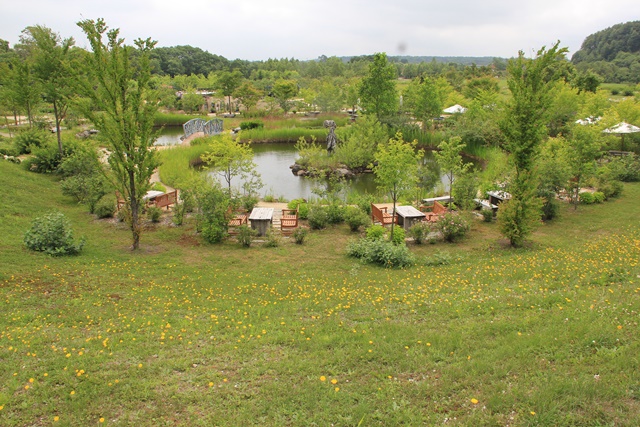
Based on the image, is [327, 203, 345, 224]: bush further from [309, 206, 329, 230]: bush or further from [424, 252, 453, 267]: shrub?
[424, 252, 453, 267]: shrub

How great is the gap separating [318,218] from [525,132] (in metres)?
6.71

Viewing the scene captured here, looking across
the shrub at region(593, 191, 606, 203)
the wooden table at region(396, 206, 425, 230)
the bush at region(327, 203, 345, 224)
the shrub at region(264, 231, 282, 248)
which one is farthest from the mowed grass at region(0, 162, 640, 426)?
the shrub at region(593, 191, 606, 203)

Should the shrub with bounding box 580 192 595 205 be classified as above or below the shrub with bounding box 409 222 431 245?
above

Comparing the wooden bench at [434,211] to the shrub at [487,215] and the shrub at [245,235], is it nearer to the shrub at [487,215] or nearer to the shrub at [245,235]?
the shrub at [487,215]

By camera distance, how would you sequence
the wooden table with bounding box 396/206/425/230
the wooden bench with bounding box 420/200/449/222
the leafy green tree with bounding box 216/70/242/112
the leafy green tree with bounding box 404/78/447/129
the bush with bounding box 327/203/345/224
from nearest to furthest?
the wooden table with bounding box 396/206/425/230
the wooden bench with bounding box 420/200/449/222
the bush with bounding box 327/203/345/224
the leafy green tree with bounding box 404/78/447/129
the leafy green tree with bounding box 216/70/242/112

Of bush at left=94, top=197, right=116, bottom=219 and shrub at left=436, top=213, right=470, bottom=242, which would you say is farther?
bush at left=94, top=197, right=116, bottom=219

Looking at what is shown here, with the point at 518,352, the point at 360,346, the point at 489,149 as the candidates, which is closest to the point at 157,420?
the point at 360,346

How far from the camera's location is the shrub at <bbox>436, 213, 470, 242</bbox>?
44.4 feet

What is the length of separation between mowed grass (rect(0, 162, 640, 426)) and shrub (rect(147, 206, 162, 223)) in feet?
12.2

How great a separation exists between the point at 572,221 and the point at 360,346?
12140 millimetres

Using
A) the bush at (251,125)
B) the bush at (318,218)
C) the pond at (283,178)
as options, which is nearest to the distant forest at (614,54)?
the pond at (283,178)

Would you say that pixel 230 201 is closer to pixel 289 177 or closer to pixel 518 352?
pixel 518 352

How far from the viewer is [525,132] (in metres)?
12.6

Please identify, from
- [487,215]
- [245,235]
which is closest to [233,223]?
[245,235]
